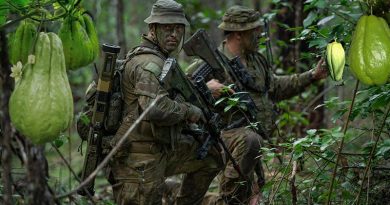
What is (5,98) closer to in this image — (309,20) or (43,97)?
(43,97)

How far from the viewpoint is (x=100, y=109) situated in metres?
5.03

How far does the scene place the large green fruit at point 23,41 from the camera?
2.46 metres

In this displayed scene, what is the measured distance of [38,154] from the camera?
2049mm

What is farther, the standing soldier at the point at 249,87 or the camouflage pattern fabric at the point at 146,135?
the standing soldier at the point at 249,87

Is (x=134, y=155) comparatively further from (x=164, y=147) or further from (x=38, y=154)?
(x=38, y=154)

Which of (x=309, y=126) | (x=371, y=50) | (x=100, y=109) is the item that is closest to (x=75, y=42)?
(x=371, y=50)

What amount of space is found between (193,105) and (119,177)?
0.92 metres

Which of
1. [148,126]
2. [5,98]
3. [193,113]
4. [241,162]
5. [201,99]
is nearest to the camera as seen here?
[5,98]

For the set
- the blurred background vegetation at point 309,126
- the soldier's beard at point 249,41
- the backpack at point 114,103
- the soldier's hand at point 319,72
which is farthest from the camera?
the soldier's beard at point 249,41

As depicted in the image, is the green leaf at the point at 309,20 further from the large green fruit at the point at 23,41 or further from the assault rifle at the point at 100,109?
the large green fruit at the point at 23,41

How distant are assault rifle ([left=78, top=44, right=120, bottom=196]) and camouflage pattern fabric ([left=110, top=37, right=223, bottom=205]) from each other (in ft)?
0.56

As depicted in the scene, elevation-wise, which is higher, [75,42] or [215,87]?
[75,42]

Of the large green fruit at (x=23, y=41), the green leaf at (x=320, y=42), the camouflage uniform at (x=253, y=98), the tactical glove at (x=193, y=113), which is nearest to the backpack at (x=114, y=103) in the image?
the tactical glove at (x=193, y=113)

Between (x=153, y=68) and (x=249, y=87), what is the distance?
181cm
